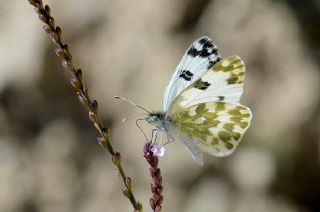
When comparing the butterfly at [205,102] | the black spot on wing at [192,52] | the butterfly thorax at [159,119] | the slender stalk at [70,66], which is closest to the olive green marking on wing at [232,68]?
the butterfly at [205,102]

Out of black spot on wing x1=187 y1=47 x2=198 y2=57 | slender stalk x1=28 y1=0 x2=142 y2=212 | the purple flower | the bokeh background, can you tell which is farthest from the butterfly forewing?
the bokeh background

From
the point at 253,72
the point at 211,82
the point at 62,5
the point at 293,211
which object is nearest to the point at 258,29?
the point at 253,72

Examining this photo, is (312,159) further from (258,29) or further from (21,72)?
(21,72)

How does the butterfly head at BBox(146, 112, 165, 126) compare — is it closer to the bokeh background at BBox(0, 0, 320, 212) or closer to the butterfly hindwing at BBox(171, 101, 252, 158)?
the butterfly hindwing at BBox(171, 101, 252, 158)

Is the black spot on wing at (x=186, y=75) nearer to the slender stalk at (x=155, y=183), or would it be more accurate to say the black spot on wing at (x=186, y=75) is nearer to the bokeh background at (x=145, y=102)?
the slender stalk at (x=155, y=183)

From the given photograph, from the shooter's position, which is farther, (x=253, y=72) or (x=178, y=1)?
(x=178, y=1)

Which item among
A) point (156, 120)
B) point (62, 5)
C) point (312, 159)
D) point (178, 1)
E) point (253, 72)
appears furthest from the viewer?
point (62, 5)

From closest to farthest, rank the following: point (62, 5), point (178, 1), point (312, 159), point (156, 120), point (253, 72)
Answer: point (156, 120) < point (312, 159) < point (253, 72) < point (178, 1) < point (62, 5)

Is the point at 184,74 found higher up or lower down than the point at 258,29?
higher up
